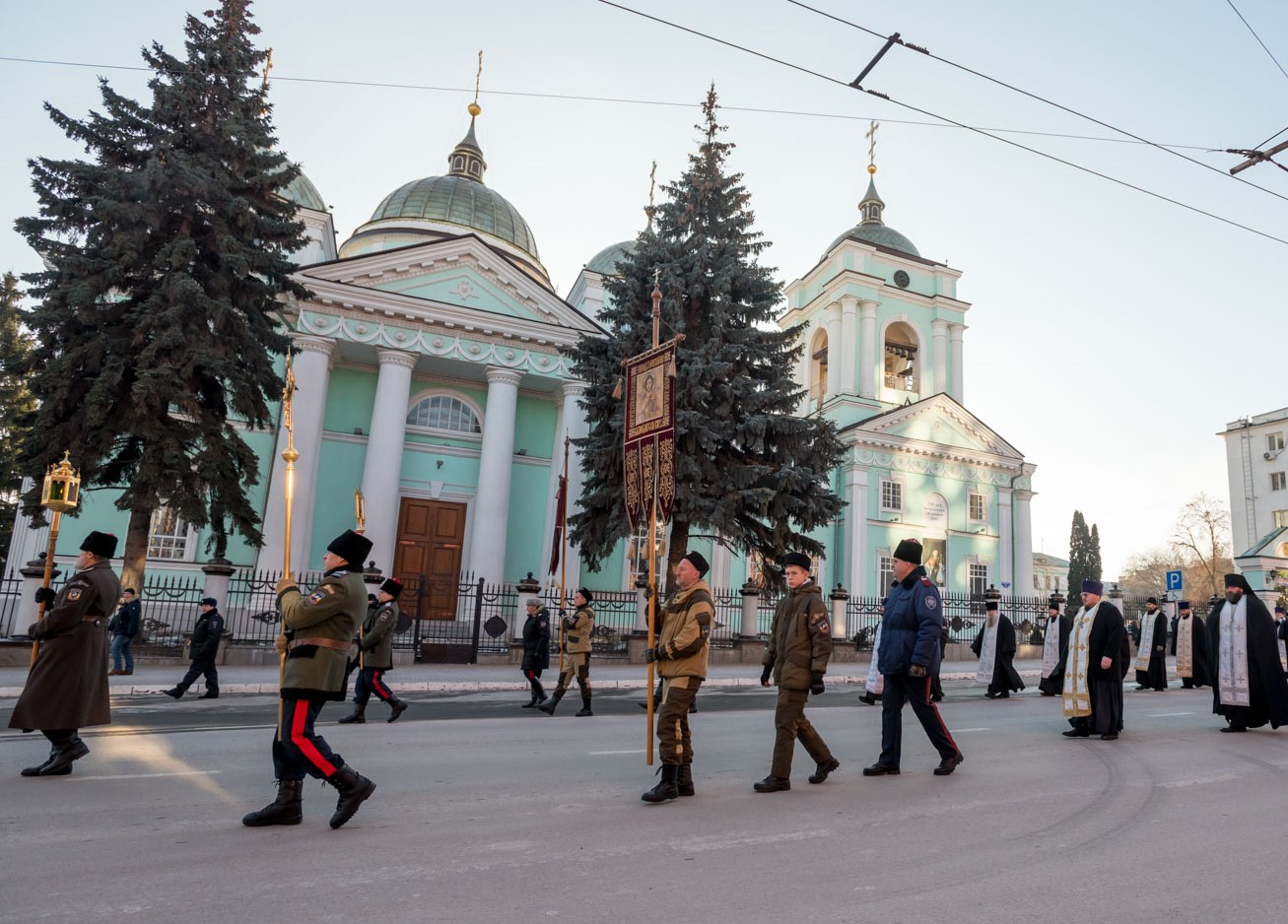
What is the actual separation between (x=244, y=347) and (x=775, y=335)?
12235 millimetres

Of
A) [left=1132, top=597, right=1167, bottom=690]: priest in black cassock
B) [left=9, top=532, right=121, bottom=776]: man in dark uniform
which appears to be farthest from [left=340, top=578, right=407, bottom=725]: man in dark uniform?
[left=1132, top=597, right=1167, bottom=690]: priest in black cassock

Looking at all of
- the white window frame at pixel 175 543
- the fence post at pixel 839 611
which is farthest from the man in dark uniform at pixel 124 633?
the fence post at pixel 839 611

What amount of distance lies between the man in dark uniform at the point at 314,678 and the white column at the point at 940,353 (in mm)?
36054

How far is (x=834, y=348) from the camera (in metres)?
37.5

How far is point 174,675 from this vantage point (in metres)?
14.2

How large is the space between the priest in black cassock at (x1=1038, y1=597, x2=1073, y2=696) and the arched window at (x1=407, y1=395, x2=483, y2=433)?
61.6 ft

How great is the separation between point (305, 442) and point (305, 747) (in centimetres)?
2035

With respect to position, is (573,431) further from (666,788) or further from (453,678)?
(666,788)

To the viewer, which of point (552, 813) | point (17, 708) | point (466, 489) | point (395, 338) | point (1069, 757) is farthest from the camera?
point (466, 489)

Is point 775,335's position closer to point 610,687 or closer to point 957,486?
point 610,687

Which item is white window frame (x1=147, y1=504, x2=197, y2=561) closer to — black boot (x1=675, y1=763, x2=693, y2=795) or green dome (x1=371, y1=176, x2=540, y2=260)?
green dome (x1=371, y1=176, x2=540, y2=260)

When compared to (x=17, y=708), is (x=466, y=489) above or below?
above

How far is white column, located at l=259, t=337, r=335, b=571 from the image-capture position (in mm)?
22547

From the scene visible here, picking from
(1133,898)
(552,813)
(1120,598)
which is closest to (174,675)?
(552,813)
